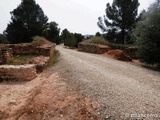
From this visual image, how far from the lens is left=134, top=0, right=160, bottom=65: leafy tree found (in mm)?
10367

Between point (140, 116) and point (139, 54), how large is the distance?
26.8ft

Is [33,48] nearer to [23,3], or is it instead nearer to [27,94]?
[27,94]

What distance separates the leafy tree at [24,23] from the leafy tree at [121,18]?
1436 centimetres

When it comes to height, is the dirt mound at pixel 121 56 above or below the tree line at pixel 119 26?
below

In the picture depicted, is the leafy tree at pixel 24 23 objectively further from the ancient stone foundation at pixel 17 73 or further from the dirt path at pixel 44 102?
the dirt path at pixel 44 102

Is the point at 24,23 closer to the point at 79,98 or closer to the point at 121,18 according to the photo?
the point at 121,18

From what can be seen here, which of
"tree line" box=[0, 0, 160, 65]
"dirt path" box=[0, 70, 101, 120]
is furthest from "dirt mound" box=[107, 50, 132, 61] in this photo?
"dirt path" box=[0, 70, 101, 120]

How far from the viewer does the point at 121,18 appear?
23.0 metres

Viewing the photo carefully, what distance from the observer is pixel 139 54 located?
11.3 metres

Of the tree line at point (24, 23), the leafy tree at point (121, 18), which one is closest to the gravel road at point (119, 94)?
the leafy tree at point (121, 18)

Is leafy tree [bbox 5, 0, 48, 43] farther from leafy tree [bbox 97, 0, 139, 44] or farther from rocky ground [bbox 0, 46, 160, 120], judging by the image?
rocky ground [bbox 0, 46, 160, 120]

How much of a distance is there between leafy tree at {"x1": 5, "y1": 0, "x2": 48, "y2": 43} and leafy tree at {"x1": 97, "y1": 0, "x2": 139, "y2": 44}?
14.4 m

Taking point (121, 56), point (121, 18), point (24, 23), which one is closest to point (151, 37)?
point (121, 56)

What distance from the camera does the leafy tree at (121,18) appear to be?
22.4 m
